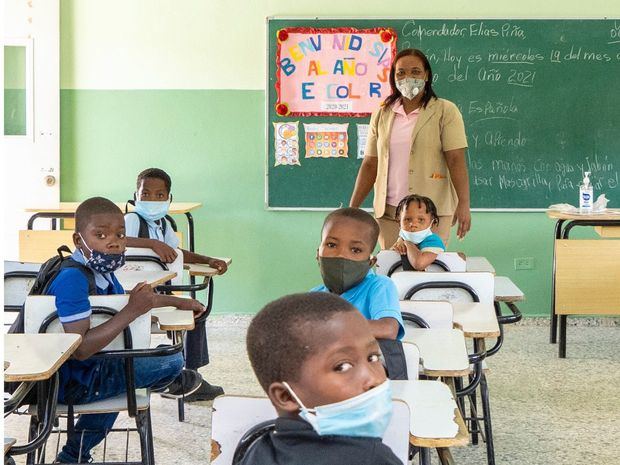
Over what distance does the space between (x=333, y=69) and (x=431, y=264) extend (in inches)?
102

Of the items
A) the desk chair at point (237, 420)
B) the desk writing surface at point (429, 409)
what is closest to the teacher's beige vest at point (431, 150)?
the desk writing surface at point (429, 409)

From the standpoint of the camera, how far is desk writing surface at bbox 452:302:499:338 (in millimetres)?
2938

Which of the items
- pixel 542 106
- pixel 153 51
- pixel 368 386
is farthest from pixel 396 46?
pixel 368 386

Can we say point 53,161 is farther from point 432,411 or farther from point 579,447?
point 432,411

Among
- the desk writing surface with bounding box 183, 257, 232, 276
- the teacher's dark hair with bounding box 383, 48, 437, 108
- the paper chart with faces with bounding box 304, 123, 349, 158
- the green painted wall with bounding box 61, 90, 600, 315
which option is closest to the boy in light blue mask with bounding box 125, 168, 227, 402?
the desk writing surface with bounding box 183, 257, 232, 276

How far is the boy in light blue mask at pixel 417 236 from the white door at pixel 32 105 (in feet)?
9.47

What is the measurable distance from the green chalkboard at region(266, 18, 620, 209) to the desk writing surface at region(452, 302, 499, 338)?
3.09 meters

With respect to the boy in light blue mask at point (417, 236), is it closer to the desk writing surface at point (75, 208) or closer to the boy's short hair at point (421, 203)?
the boy's short hair at point (421, 203)

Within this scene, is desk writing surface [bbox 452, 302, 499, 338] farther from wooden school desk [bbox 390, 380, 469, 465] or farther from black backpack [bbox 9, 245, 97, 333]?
black backpack [bbox 9, 245, 97, 333]

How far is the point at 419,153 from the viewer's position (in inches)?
183

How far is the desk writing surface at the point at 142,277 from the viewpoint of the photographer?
3604 millimetres

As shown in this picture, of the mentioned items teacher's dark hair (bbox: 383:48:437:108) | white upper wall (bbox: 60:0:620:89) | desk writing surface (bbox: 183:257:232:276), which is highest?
white upper wall (bbox: 60:0:620:89)

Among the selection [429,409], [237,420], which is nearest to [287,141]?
[429,409]

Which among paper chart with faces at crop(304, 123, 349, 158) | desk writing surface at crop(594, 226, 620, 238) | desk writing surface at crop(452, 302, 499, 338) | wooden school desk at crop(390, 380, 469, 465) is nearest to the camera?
wooden school desk at crop(390, 380, 469, 465)
